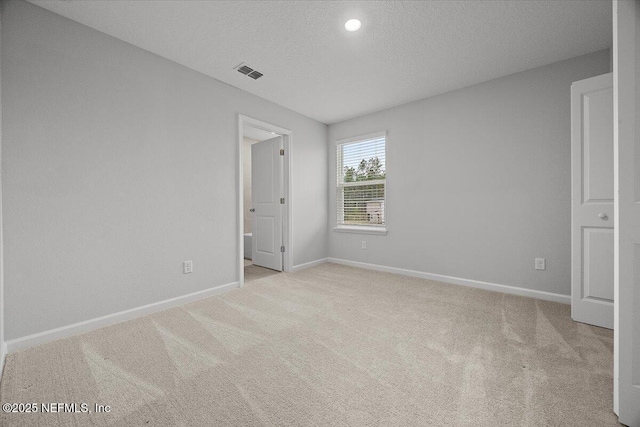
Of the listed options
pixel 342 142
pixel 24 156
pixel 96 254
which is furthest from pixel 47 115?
pixel 342 142

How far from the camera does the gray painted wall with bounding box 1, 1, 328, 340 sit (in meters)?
1.84

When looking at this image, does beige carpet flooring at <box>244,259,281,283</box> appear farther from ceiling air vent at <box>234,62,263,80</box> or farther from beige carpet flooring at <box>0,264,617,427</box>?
ceiling air vent at <box>234,62,263,80</box>

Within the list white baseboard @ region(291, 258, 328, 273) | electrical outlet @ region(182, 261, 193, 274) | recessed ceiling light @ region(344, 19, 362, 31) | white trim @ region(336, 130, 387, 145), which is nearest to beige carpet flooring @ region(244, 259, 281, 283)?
white baseboard @ region(291, 258, 328, 273)

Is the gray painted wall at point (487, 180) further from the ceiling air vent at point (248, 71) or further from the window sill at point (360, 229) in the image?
the ceiling air vent at point (248, 71)

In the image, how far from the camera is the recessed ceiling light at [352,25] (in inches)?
82.1

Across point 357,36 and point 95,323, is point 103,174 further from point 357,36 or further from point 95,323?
point 357,36

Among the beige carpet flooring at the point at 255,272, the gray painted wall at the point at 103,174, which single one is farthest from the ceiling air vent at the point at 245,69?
the beige carpet flooring at the point at 255,272

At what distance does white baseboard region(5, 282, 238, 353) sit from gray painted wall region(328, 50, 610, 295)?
2746mm

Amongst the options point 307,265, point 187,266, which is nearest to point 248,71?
point 187,266

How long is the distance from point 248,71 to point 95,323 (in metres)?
2.84

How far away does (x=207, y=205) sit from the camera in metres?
2.95

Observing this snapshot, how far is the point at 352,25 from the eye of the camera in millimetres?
2131

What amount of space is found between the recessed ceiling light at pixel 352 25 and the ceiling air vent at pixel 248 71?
1172 mm

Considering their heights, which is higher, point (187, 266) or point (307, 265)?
point (187, 266)
